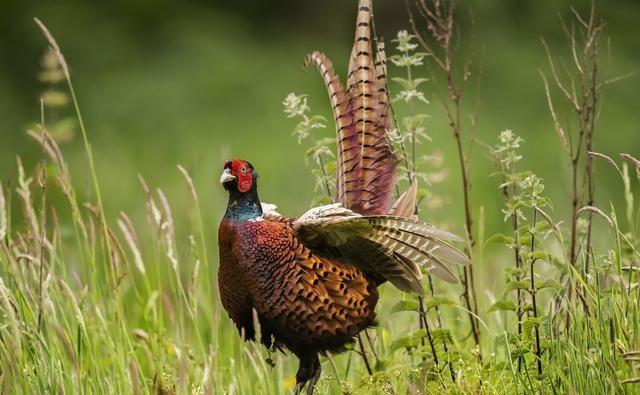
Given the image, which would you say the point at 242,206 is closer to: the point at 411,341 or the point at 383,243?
the point at 383,243

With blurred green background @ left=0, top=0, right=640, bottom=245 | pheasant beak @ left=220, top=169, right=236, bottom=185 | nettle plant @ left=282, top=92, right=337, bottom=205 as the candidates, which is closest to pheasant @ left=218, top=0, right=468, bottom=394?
pheasant beak @ left=220, top=169, right=236, bottom=185

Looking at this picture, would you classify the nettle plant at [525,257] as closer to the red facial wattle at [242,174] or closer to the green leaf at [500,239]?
the green leaf at [500,239]

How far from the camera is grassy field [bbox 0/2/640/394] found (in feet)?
11.0

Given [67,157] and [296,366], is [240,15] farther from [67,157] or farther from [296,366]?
[296,366]

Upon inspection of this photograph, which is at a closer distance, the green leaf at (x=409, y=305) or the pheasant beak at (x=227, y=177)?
the pheasant beak at (x=227, y=177)

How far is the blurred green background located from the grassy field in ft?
0.08

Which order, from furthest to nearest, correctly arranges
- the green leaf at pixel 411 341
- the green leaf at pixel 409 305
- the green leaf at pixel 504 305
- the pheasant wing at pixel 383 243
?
1. the green leaf at pixel 411 341
2. the green leaf at pixel 409 305
3. the green leaf at pixel 504 305
4. the pheasant wing at pixel 383 243

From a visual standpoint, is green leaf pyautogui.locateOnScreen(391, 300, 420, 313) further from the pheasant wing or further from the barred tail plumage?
the barred tail plumage

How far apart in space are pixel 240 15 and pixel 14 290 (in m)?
7.34

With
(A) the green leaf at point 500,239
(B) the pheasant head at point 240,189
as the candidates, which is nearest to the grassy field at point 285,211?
(A) the green leaf at point 500,239

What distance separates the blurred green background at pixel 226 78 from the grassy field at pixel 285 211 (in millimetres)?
23

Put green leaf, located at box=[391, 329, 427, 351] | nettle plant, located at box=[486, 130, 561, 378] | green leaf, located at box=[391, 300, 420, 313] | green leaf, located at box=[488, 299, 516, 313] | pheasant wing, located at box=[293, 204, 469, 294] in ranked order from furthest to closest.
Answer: green leaf, located at box=[391, 329, 427, 351], green leaf, located at box=[391, 300, 420, 313], green leaf, located at box=[488, 299, 516, 313], nettle plant, located at box=[486, 130, 561, 378], pheasant wing, located at box=[293, 204, 469, 294]

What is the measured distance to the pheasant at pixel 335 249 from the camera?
3297mm

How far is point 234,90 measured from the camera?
1025 centimetres
